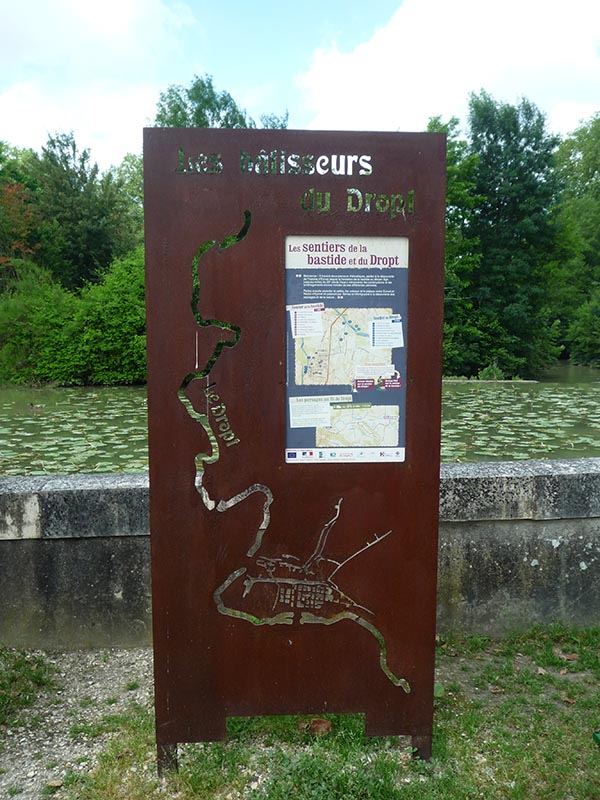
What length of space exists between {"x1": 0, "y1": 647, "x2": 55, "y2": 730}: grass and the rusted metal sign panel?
31.6 inches

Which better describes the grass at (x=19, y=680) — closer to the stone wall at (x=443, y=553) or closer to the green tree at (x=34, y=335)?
the stone wall at (x=443, y=553)

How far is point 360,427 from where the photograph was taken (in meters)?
2.42

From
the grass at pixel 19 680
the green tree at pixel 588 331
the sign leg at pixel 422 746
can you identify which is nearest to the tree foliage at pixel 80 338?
the grass at pixel 19 680

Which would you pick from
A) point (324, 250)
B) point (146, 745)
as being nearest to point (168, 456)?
point (324, 250)

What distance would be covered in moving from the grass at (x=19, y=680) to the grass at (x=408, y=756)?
17.2 inches

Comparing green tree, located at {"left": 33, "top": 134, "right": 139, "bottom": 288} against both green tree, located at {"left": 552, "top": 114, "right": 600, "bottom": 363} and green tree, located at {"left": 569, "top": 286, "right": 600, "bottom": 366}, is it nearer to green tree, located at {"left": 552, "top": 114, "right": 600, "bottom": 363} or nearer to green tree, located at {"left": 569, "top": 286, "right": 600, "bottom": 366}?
green tree, located at {"left": 552, "top": 114, "right": 600, "bottom": 363}

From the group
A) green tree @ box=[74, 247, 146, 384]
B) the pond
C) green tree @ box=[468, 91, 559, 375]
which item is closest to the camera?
the pond

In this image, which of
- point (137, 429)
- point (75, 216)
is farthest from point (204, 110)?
point (137, 429)

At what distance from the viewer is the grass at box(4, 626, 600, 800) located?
7.70ft

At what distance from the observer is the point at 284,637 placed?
2508 mm

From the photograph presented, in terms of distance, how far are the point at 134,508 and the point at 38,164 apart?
31.1 m

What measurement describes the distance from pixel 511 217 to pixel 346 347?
27.6m

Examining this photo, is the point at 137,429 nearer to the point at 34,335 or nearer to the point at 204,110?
the point at 34,335

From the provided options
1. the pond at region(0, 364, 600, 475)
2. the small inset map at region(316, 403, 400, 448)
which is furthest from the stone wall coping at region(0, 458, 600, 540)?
the pond at region(0, 364, 600, 475)
